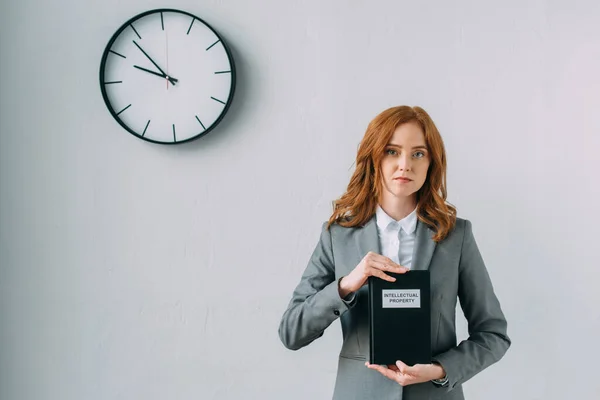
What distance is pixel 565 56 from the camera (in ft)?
7.14

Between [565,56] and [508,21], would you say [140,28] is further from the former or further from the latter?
[565,56]

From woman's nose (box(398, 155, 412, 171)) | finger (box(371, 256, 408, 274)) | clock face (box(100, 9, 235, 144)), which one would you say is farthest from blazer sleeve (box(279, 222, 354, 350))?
clock face (box(100, 9, 235, 144))

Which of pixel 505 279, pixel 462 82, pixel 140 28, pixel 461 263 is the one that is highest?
pixel 140 28

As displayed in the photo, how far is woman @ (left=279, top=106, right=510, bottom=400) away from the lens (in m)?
1.38

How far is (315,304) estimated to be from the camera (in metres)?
1.38

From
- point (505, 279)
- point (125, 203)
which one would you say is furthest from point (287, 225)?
point (505, 279)

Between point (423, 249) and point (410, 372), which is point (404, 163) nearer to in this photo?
point (423, 249)

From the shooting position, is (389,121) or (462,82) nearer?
(389,121)

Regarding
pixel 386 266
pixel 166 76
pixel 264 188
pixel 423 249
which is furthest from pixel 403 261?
pixel 166 76

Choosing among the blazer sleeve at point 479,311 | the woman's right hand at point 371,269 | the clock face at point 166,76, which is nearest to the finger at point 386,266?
the woman's right hand at point 371,269

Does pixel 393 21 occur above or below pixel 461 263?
above

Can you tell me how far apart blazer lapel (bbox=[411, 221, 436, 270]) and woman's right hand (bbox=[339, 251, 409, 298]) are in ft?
0.36

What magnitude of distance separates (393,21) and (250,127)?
546 millimetres

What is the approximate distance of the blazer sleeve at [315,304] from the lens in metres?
1.35
